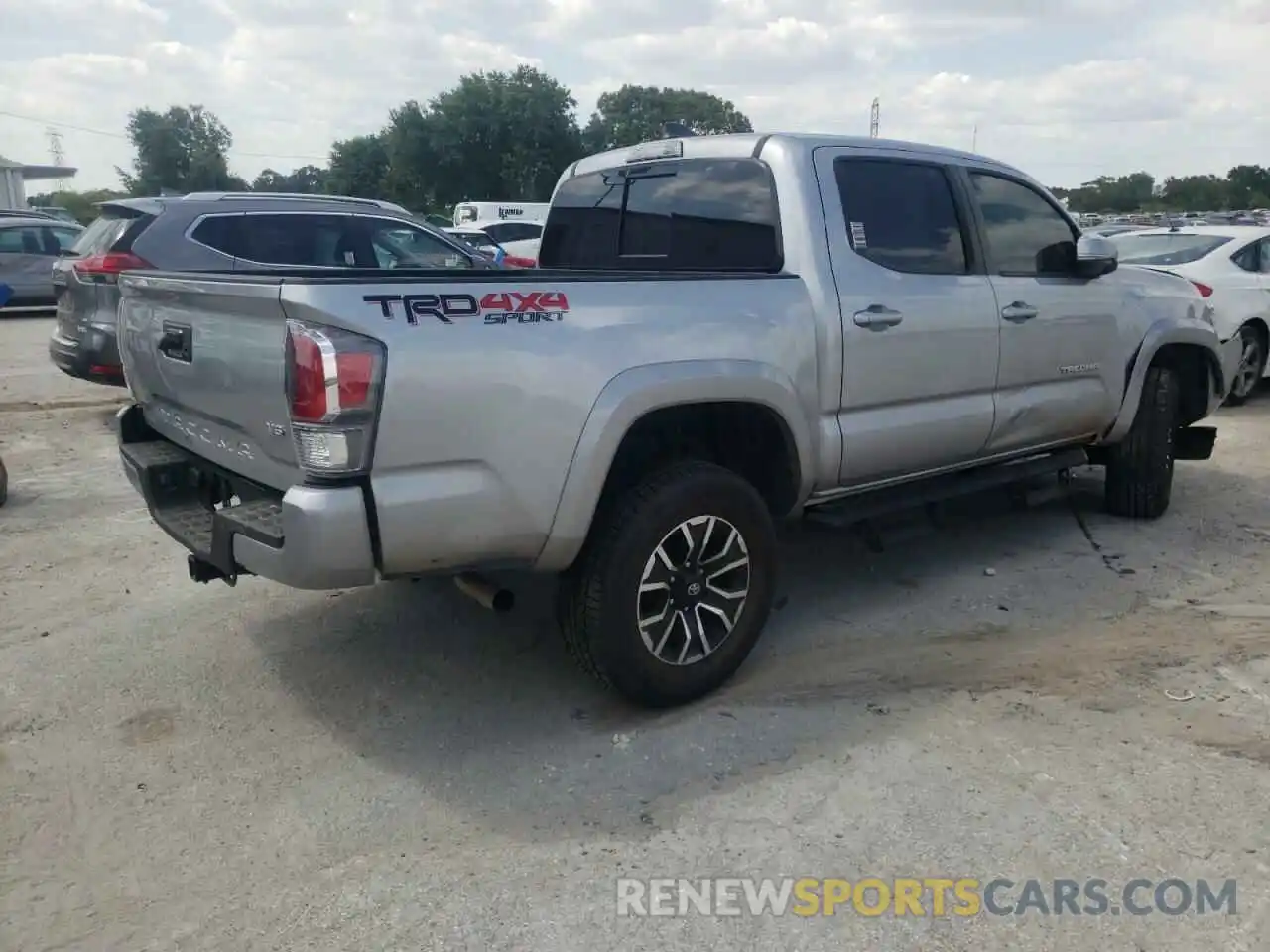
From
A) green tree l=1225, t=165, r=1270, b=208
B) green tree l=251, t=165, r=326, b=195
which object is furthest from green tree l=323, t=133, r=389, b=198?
green tree l=1225, t=165, r=1270, b=208

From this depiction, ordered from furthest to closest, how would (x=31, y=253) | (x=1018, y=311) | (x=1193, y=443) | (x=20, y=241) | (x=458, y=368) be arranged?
(x=31, y=253), (x=20, y=241), (x=1193, y=443), (x=1018, y=311), (x=458, y=368)

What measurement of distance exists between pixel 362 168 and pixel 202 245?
206 ft

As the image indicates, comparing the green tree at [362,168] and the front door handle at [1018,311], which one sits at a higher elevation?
the green tree at [362,168]

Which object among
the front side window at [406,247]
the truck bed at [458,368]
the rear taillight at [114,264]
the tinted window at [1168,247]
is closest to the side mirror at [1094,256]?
the truck bed at [458,368]

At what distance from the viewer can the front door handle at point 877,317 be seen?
13.3ft

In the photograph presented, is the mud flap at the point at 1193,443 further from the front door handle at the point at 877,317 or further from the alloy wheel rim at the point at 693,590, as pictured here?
the alloy wheel rim at the point at 693,590

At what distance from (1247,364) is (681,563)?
8285 millimetres

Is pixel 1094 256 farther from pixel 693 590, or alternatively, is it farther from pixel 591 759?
pixel 591 759

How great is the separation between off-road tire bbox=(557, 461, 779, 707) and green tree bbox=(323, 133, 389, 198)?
65.2 metres

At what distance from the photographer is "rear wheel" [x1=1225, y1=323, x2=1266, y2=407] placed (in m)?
9.58

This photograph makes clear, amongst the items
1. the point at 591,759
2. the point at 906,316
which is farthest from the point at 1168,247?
the point at 591,759

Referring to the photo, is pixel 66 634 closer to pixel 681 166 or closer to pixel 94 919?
pixel 94 919

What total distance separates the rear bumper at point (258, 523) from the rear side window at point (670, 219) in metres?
2.00

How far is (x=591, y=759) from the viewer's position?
11.2 ft
